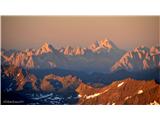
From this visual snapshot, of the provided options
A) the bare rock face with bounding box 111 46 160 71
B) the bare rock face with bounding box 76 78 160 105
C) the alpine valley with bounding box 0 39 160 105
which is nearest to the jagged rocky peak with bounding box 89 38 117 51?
the alpine valley with bounding box 0 39 160 105

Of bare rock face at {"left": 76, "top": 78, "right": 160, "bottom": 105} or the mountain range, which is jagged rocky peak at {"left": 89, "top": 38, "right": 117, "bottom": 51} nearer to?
the mountain range

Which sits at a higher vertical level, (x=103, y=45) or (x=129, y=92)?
(x=103, y=45)

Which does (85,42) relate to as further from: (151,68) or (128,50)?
(151,68)

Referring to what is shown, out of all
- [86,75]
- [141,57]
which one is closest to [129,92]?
[141,57]

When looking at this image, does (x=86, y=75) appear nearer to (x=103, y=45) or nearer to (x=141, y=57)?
(x=103, y=45)

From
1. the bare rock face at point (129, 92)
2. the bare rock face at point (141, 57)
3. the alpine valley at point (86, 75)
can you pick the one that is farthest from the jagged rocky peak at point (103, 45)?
the bare rock face at point (129, 92)

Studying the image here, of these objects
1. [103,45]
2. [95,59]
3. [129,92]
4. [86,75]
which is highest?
[103,45]

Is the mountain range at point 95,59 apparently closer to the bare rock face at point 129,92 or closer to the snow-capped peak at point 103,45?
the snow-capped peak at point 103,45
